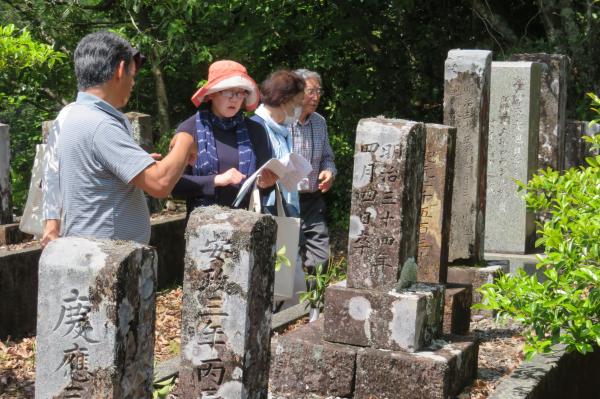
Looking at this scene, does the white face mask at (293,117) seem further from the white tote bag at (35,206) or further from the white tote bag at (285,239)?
the white tote bag at (35,206)

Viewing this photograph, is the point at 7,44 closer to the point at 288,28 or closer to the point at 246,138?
the point at 246,138

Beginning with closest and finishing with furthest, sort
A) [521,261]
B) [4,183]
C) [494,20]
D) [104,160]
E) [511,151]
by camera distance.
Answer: [104,160], [521,261], [511,151], [4,183], [494,20]

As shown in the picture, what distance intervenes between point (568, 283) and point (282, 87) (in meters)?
2.47

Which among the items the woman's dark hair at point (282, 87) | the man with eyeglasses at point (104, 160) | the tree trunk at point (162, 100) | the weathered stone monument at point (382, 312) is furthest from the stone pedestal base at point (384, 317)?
the tree trunk at point (162, 100)

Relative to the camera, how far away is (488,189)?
8.37m

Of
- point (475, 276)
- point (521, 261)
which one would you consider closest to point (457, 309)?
point (475, 276)

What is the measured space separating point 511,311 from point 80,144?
2232 millimetres

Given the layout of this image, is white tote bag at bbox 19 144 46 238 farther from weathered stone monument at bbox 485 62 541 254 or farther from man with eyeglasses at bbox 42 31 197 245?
weathered stone monument at bbox 485 62 541 254

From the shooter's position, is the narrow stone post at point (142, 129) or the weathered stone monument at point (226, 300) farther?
the narrow stone post at point (142, 129)

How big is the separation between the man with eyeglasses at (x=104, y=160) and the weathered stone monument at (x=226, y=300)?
0.29 metres

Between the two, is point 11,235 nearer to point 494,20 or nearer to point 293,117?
point 293,117

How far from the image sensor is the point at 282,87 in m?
6.42

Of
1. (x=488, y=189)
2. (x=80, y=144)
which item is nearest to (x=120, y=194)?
(x=80, y=144)

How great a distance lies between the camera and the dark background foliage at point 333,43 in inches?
457
